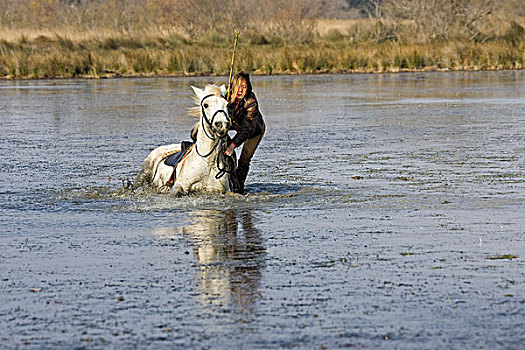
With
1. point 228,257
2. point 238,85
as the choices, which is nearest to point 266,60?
point 238,85

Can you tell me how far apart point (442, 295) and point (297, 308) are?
38.2 inches

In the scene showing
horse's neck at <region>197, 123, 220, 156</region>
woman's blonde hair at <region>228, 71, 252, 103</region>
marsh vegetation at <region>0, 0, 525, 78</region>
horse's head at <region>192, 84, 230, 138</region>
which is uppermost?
marsh vegetation at <region>0, 0, 525, 78</region>

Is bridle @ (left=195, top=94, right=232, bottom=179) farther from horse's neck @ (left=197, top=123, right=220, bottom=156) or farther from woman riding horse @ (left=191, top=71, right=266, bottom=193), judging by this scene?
woman riding horse @ (left=191, top=71, right=266, bottom=193)

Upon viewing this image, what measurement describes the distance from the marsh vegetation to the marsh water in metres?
24.6

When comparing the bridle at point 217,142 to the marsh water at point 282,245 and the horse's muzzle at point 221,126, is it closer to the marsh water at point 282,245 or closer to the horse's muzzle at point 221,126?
the horse's muzzle at point 221,126

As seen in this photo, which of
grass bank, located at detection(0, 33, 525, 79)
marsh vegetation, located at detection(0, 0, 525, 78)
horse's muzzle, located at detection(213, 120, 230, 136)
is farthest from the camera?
marsh vegetation, located at detection(0, 0, 525, 78)

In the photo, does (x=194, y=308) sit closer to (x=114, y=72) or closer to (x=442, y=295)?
(x=442, y=295)

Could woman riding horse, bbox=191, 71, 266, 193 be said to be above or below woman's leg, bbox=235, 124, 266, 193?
above

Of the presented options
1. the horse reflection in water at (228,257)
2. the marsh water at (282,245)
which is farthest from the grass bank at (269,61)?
the horse reflection in water at (228,257)

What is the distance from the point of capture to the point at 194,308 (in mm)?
6293

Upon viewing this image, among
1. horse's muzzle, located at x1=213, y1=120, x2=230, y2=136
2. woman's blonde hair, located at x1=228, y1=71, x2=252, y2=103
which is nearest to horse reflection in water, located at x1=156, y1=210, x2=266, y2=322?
horse's muzzle, located at x1=213, y1=120, x2=230, y2=136

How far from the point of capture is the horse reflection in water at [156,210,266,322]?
21.5 ft

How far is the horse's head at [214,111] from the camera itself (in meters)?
9.97

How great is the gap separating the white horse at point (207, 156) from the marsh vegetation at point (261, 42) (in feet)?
103
